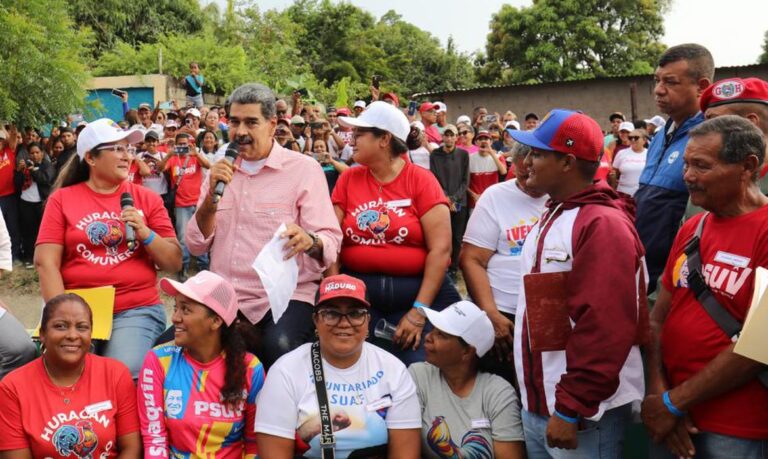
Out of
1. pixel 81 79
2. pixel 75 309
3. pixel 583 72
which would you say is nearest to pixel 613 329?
pixel 75 309

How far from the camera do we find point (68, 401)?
3686 mm

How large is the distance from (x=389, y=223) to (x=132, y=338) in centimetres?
168

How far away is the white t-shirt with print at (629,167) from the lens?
35.2ft

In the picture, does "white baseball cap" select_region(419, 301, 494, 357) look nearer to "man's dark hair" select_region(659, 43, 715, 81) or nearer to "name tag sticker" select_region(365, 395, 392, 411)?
"name tag sticker" select_region(365, 395, 392, 411)

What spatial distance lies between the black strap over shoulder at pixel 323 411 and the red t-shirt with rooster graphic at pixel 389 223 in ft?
2.68

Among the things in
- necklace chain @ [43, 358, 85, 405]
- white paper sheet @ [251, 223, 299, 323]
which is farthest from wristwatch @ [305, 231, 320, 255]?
necklace chain @ [43, 358, 85, 405]

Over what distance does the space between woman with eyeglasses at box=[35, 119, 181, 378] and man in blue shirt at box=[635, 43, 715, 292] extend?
2.81m

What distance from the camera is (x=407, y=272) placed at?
4289mm

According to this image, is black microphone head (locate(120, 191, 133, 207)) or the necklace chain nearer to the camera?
the necklace chain

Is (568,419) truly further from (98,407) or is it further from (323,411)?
(98,407)

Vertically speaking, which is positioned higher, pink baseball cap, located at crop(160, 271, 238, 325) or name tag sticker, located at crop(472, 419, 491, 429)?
pink baseball cap, located at crop(160, 271, 238, 325)

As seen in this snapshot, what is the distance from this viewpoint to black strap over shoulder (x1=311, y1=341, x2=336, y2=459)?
11.4ft

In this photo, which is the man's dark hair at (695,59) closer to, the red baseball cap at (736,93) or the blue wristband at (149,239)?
the red baseball cap at (736,93)

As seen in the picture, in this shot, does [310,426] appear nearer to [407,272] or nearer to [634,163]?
[407,272]
